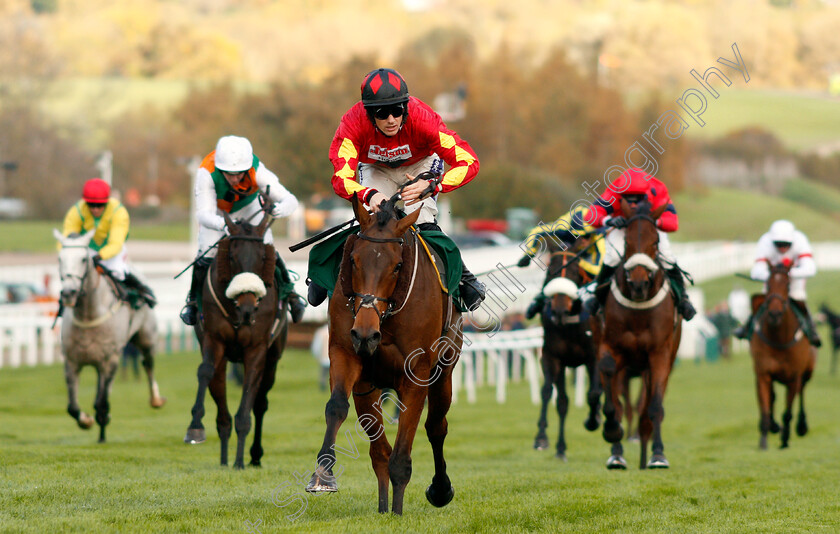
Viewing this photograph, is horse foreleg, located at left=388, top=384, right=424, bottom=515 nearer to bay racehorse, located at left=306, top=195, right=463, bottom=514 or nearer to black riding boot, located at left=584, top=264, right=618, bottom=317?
bay racehorse, located at left=306, top=195, right=463, bottom=514

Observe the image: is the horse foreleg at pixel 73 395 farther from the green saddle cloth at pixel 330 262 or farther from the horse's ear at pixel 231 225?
the green saddle cloth at pixel 330 262

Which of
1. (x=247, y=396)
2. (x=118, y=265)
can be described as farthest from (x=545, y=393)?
(x=118, y=265)

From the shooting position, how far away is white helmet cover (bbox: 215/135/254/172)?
28.5ft

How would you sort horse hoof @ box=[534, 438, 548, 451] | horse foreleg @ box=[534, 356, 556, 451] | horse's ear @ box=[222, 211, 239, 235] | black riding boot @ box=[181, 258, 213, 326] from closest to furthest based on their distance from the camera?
horse's ear @ box=[222, 211, 239, 235], black riding boot @ box=[181, 258, 213, 326], horse foreleg @ box=[534, 356, 556, 451], horse hoof @ box=[534, 438, 548, 451]

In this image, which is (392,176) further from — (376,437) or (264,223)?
(264,223)

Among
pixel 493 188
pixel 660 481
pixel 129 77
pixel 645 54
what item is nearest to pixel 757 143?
pixel 645 54

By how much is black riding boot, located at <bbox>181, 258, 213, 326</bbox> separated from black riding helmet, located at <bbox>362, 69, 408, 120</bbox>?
126 inches

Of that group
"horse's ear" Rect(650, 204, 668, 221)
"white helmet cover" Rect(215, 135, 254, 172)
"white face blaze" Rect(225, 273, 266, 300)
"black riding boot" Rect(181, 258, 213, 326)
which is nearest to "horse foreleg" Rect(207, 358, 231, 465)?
"black riding boot" Rect(181, 258, 213, 326)

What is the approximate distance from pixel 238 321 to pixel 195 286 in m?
0.68

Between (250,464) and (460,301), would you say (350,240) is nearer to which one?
(460,301)

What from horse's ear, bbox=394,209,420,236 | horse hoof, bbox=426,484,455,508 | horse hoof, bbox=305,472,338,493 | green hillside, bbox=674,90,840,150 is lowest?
horse hoof, bbox=426,484,455,508

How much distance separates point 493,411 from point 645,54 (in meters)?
65.7

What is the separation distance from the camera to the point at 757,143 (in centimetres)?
8088

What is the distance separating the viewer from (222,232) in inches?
353
